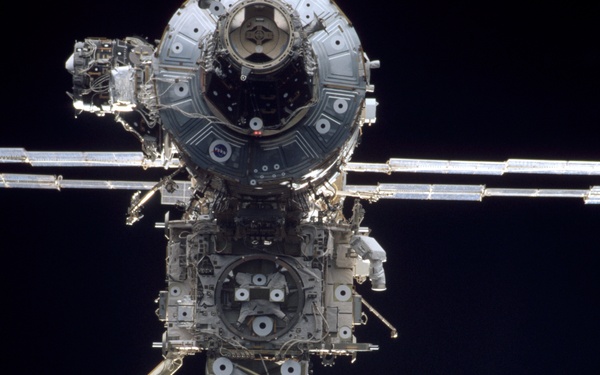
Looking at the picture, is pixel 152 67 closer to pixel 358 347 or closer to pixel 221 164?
pixel 221 164

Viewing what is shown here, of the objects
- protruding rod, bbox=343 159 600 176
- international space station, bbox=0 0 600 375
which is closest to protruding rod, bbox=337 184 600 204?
protruding rod, bbox=343 159 600 176

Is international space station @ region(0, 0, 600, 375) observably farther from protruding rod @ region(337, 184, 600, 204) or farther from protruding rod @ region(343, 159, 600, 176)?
protruding rod @ region(343, 159, 600, 176)

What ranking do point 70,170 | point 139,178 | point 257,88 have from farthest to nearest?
point 70,170
point 139,178
point 257,88

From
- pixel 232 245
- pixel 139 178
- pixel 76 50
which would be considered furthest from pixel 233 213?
pixel 139 178

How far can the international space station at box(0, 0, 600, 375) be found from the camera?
51.3 feet

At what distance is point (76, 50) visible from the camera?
17.0 meters

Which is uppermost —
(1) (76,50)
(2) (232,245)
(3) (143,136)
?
(1) (76,50)

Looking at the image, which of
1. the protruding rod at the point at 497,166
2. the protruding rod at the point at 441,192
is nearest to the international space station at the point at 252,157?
→ the protruding rod at the point at 441,192

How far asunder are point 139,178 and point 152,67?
8238mm

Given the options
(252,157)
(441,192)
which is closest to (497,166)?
(441,192)

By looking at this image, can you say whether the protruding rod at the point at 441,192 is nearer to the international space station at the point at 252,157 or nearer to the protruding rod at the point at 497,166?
the protruding rod at the point at 497,166

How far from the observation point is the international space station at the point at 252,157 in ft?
51.3

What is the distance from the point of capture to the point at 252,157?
52.1 feet

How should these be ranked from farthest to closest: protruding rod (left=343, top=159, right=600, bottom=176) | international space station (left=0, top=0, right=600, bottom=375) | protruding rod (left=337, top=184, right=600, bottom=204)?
protruding rod (left=337, top=184, right=600, bottom=204)
protruding rod (left=343, top=159, right=600, bottom=176)
international space station (left=0, top=0, right=600, bottom=375)
